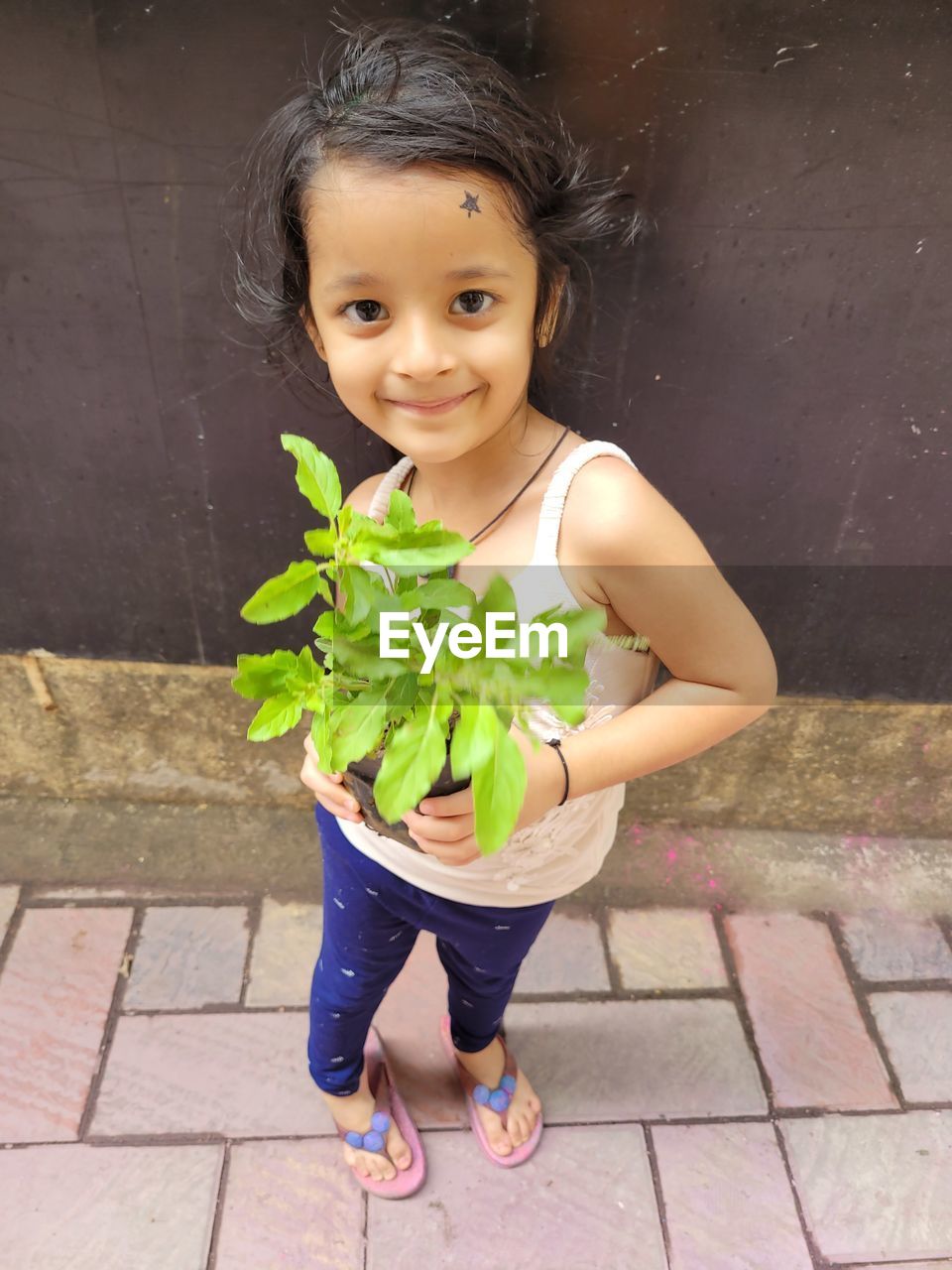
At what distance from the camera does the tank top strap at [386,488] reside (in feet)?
4.02

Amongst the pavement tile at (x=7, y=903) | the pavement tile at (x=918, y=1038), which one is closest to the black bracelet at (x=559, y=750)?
the pavement tile at (x=918, y=1038)

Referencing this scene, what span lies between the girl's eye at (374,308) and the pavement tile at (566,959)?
1348 millimetres

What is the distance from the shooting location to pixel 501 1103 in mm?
1656

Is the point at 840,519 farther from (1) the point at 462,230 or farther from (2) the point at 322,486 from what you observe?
(2) the point at 322,486

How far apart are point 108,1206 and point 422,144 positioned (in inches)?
66.0

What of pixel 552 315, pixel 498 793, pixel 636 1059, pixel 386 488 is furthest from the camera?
pixel 636 1059

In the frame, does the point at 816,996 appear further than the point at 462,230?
Yes

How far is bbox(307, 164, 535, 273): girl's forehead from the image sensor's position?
88 centimetres

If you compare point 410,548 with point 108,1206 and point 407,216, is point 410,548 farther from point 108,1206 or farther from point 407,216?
point 108,1206

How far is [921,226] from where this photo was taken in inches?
55.4

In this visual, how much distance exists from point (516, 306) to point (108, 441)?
104cm

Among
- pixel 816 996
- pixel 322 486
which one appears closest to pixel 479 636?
pixel 322 486

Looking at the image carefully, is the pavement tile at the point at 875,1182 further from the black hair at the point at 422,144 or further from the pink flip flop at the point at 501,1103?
the black hair at the point at 422,144

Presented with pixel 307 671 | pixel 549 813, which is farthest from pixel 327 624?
pixel 549 813
